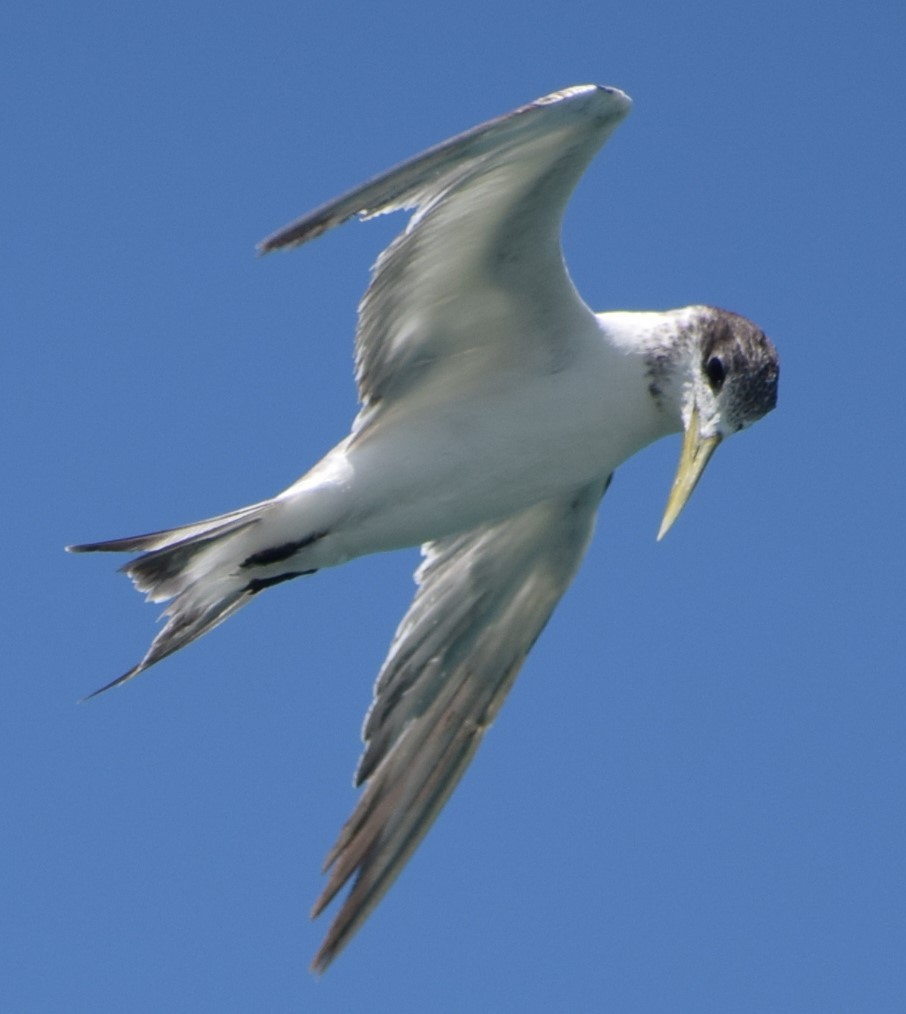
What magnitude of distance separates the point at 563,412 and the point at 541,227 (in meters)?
0.77

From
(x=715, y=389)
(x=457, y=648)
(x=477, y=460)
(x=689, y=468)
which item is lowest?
(x=457, y=648)

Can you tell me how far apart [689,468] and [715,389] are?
316 millimetres

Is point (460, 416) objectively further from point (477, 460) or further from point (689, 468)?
point (689, 468)

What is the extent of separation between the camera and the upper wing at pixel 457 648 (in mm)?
9125

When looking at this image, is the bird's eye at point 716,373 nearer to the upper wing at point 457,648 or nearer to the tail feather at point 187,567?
the upper wing at point 457,648

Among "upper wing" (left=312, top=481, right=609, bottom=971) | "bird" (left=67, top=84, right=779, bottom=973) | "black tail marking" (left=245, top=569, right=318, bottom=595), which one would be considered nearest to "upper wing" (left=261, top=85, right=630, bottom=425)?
"bird" (left=67, top=84, right=779, bottom=973)

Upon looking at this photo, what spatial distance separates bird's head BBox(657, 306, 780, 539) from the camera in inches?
317

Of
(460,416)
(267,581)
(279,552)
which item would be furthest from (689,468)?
(267,581)

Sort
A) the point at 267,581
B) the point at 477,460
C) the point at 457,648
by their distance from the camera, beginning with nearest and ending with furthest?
the point at 477,460 < the point at 267,581 < the point at 457,648

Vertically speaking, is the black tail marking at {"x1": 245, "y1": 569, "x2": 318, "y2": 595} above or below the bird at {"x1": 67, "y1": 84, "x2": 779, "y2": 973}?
below

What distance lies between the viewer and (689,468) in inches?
317

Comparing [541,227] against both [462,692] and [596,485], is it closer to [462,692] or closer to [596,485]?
[596,485]

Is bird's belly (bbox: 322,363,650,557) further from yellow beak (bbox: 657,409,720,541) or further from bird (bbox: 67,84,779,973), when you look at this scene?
yellow beak (bbox: 657,409,720,541)

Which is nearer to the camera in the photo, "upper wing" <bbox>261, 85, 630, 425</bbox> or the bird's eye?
"upper wing" <bbox>261, 85, 630, 425</bbox>
